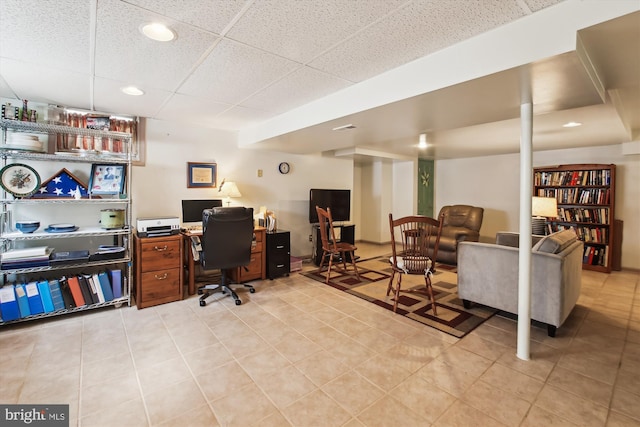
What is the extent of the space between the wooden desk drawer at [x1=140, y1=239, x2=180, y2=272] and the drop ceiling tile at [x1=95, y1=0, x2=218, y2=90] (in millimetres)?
1627

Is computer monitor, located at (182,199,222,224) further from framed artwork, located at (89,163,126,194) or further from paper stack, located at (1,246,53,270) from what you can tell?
paper stack, located at (1,246,53,270)

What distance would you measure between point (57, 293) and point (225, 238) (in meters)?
1.63

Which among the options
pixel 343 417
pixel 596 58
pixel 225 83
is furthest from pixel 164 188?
pixel 596 58

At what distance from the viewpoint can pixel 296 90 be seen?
8.89ft

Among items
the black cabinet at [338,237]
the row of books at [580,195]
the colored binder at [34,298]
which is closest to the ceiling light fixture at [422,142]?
the black cabinet at [338,237]

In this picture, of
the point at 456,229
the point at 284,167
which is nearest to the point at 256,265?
the point at 284,167

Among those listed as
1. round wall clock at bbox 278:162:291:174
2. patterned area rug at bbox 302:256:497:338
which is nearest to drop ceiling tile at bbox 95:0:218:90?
round wall clock at bbox 278:162:291:174

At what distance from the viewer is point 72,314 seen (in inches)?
117

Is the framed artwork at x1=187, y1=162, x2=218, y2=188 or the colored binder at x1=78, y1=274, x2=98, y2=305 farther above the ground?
the framed artwork at x1=187, y1=162, x2=218, y2=188

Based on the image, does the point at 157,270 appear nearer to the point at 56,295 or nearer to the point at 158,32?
the point at 56,295

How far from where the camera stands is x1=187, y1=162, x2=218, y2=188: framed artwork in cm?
402

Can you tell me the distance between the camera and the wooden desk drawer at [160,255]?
3160mm

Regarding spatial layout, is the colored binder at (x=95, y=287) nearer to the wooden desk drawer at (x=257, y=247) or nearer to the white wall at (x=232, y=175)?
the white wall at (x=232, y=175)

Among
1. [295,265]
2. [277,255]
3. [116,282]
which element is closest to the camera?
[116,282]
